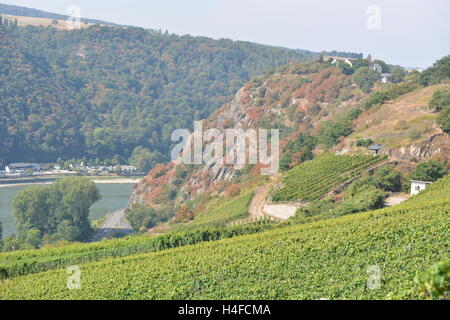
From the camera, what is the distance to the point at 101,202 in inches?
3883

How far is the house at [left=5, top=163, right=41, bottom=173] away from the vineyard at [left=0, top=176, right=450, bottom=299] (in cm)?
10836

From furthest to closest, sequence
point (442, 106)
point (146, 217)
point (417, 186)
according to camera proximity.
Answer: point (146, 217), point (442, 106), point (417, 186)

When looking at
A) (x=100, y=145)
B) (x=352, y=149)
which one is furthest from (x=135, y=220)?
(x=100, y=145)

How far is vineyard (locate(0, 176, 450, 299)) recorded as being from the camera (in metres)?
18.1

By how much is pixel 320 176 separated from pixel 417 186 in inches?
339

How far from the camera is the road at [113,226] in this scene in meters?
69.4

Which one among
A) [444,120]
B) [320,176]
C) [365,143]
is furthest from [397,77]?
[320,176]

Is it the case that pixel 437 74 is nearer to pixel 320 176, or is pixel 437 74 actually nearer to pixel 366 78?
pixel 366 78

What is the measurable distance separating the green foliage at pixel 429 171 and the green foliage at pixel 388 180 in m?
1.26

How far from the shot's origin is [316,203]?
40188mm

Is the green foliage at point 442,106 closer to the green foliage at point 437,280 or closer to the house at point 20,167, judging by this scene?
the green foliage at point 437,280

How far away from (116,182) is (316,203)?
91.2 meters

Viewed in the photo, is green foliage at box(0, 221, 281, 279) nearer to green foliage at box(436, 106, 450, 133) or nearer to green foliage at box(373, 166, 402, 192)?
green foliage at box(373, 166, 402, 192)
